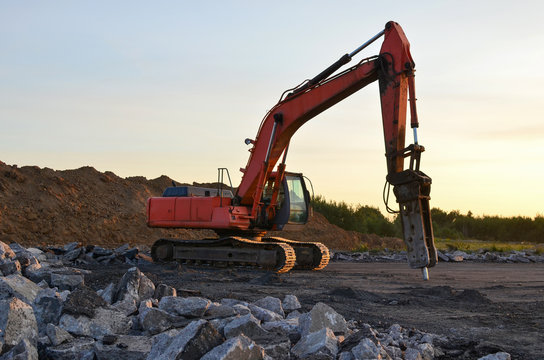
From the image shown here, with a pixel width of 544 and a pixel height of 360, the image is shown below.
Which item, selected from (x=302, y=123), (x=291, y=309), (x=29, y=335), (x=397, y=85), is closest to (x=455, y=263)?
(x=302, y=123)

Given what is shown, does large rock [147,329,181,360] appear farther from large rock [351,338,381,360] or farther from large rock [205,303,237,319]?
large rock [351,338,381,360]

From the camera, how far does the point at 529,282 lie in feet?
44.4

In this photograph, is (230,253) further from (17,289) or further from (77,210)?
(77,210)

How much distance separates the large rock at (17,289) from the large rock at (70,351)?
196 centimetres

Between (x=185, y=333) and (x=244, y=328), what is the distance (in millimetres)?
775

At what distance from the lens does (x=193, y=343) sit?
14.8 feet

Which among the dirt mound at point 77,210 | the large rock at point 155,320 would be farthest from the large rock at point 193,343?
the dirt mound at point 77,210

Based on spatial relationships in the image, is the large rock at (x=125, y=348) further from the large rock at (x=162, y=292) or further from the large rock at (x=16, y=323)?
the large rock at (x=162, y=292)

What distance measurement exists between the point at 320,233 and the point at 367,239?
2.92 m

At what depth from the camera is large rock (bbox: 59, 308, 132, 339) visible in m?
5.80

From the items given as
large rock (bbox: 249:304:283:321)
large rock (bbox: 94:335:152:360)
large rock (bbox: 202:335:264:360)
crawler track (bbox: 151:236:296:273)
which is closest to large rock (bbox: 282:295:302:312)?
large rock (bbox: 249:304:283:321)

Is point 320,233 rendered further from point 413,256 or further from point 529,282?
point 413,256

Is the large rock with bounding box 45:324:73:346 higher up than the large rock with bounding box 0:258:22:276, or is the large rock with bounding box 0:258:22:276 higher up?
the large rock with bounding box 0:258:22:276

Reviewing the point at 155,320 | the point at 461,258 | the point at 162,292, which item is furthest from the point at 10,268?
the point at 461,258
